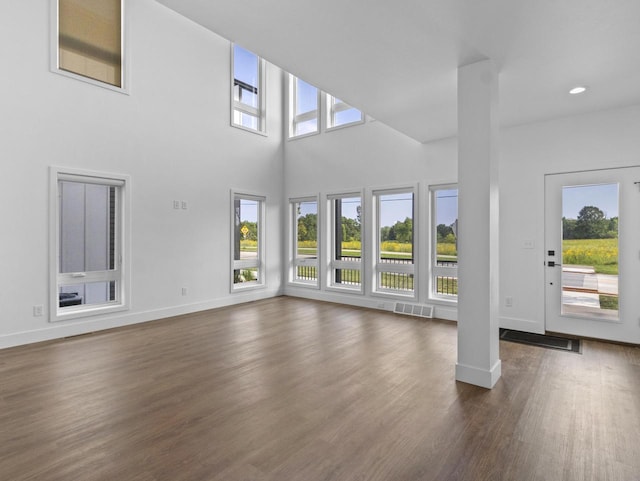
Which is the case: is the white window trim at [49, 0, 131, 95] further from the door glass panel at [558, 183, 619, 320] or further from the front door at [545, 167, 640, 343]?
the door glass panel at [558, 183, 619, 320]

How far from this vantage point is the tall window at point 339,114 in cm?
671

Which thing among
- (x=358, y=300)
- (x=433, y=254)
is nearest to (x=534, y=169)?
(x=433, y=254)

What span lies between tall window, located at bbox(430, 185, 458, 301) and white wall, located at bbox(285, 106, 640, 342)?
0.17m

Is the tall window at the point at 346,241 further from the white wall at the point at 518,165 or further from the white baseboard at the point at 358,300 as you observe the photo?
the white wall at the point at 518,165

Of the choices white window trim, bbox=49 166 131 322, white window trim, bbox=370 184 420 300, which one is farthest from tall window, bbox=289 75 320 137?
white window trim, bbox=49 166 131 322

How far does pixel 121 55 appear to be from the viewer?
5.08 metres

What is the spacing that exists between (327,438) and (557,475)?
4.22 ft

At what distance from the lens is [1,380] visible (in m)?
3.09

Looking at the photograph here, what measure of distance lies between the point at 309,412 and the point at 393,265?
3987mm

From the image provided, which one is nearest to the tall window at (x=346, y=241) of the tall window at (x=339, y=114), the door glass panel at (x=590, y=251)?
the tall window at (x=339, y=114)

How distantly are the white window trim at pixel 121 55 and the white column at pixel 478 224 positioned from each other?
15.3 feet

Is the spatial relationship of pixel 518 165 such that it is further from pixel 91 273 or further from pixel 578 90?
pixel 91 273

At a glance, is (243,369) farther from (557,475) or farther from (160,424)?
(557,475)

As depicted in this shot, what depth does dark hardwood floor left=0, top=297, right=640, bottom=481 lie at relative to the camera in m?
1.94
